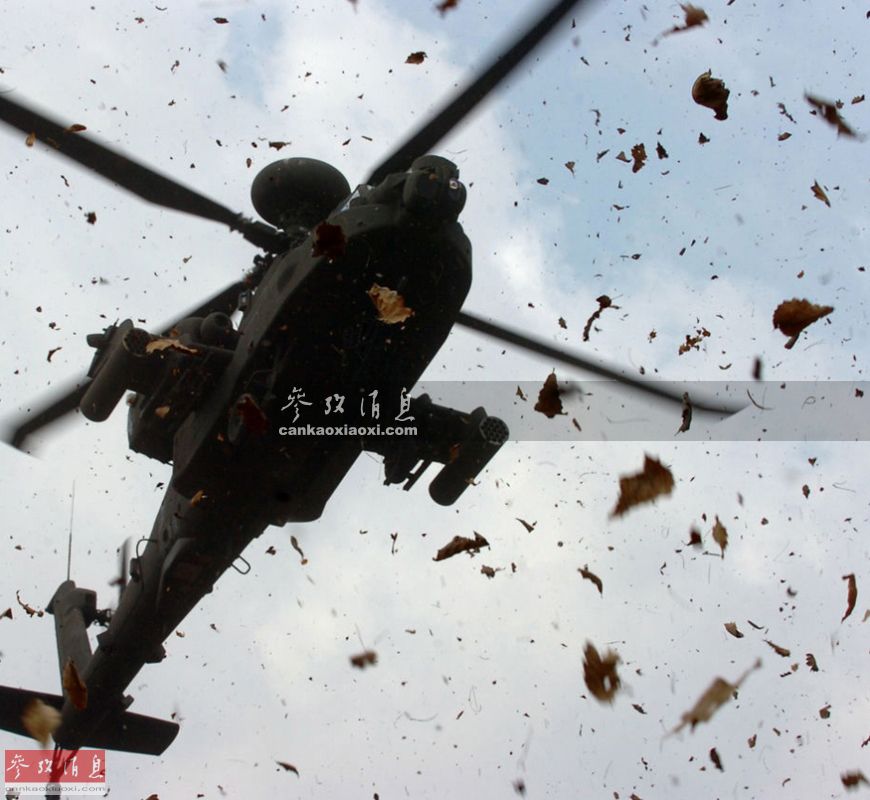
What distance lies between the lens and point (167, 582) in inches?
292

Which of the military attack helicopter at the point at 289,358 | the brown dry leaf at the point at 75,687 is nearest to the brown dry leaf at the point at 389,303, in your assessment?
the military attack helicopter at the point at 289,358

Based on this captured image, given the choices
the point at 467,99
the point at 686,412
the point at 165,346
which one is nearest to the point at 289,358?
the point at 165,346

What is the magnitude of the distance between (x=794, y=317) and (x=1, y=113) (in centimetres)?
509

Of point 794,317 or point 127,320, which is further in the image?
point 127,320

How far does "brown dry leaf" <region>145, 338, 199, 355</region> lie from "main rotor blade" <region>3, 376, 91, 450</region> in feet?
4.39

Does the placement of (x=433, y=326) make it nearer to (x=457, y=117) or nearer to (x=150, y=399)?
(x=457, y=117)

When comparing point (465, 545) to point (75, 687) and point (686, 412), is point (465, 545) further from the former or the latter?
point (75, 687)

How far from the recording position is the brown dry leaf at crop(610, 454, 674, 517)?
20.0ft

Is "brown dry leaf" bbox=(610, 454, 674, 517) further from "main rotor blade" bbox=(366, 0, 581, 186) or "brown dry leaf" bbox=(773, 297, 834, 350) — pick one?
"main rotor blade" bbox=(366, 0, 581, 186)

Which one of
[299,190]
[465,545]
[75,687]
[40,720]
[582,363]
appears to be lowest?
[40,720]

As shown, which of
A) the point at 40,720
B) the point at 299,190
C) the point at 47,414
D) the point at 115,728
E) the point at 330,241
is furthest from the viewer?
the point at 115,728

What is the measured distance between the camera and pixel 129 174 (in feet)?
20.0

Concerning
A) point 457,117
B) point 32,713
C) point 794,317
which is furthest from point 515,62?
point 32,713

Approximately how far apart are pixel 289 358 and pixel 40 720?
513 centimetres
